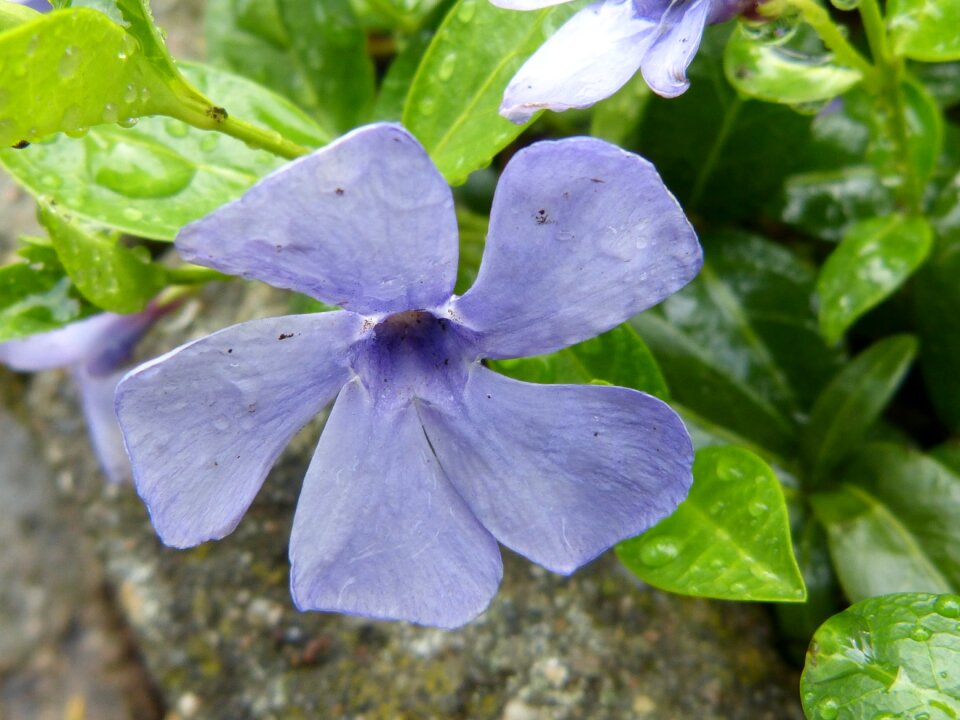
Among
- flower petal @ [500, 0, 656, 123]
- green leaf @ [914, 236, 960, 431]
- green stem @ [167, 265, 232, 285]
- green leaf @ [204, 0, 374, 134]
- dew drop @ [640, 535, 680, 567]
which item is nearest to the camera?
flower petal @ [500, 0, 656, 123]

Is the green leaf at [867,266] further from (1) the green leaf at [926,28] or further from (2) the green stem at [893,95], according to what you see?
(1) the green leaf at [926,28]

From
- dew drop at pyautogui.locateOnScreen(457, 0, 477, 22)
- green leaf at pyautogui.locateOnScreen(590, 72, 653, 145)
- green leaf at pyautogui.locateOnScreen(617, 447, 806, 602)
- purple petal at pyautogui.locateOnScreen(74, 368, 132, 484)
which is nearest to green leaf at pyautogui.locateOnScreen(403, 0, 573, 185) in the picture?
dew drop at pyautogui.locateOnScreen(457, 0, 477, 22)

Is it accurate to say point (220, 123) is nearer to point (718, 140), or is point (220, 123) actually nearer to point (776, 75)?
point (776, 75)

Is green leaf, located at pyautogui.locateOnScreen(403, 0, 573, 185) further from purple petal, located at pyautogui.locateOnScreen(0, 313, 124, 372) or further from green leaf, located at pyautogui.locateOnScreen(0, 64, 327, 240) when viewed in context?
purple petal, located at pyautogui.locateOnScreen(0, 313, 124, 372)

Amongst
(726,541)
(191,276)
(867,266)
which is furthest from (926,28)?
(191,276)

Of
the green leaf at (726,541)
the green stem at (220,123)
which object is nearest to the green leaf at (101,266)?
the green stem at (220,123)

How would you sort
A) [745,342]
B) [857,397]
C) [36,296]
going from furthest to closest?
[745,342] → [857,397] → [36,296]
